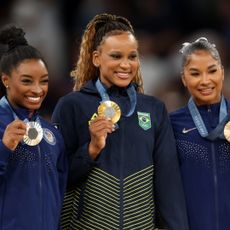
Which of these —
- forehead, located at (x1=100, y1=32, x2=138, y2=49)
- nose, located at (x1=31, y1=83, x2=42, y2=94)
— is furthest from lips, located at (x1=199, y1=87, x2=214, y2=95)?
nose, located at (x1=31, y1=83, x2=42, y2=94)

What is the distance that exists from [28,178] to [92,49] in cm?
101

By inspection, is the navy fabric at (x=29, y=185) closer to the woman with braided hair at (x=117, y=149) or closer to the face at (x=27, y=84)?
the face at (x=27, y=84)

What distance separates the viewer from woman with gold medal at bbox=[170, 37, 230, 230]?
5.71 metres

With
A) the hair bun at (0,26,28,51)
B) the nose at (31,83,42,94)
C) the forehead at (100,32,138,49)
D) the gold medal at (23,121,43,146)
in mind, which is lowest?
the gold medal at (23,121,43,146)

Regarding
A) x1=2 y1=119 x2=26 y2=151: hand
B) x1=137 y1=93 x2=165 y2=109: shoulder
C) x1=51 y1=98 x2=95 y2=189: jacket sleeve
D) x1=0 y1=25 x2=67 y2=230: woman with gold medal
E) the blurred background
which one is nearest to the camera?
x1=2 y1=119 x2=26 y2=151: hand

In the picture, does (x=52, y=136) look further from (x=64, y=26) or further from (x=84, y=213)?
(x=64, y=26)

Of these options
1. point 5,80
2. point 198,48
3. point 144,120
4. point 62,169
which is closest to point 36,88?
point 5,80

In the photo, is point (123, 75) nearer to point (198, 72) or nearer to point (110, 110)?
point (110, 110)

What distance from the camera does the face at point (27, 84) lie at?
5422 mm

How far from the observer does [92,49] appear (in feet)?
19.4

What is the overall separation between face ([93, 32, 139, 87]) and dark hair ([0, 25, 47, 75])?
425mm

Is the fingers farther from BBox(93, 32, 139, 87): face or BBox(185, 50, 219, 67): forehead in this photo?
BBox(185, 50, 219, 67): forehead

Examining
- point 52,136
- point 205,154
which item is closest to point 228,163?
point 205,154

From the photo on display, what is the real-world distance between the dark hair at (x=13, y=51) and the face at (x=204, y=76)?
3.07ft
